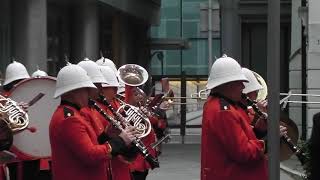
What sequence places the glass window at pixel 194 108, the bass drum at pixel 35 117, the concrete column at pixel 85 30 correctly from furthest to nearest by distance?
the glass window at pixel 194 108 → the concrete column at pixel 85 30 → the bass drum at pixel 35 117

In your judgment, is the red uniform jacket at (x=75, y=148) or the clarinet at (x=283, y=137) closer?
the red uniform jacket at (x=75, y=148)

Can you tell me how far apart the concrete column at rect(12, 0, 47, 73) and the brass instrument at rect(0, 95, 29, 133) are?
512 inches

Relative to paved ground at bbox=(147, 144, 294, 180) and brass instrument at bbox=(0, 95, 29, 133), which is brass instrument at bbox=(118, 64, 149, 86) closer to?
brass instrument at bbox=(0, 95, 29, 133)

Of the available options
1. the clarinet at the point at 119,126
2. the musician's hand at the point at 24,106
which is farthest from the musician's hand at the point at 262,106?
the musician's hand at the point at 24,106

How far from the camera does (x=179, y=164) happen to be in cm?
2027

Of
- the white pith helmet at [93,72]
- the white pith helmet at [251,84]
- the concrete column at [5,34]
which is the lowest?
the white pith helmet at [251,84]

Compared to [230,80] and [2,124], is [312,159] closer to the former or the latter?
[230,80]

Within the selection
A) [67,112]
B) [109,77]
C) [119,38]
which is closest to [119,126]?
[67,112]

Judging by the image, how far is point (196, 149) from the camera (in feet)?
84.8

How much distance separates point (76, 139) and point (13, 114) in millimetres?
1701

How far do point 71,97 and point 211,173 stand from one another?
1.25 meters

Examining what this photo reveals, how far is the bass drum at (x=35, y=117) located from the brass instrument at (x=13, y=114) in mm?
293

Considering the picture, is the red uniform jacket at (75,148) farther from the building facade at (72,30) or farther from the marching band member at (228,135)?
the building facade at (72,30)

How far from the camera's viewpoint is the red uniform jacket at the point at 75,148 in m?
6.24
